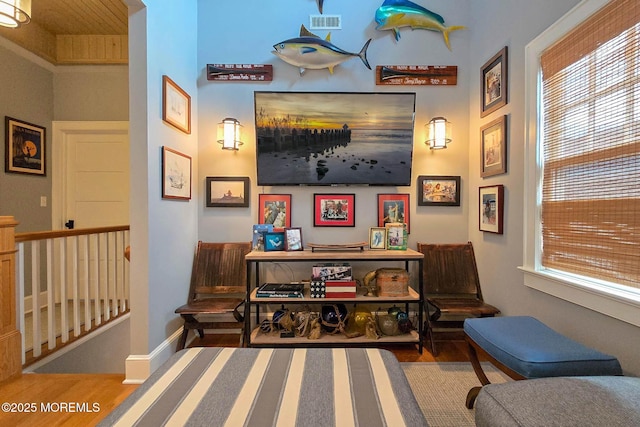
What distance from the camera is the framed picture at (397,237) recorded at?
8.39 ft

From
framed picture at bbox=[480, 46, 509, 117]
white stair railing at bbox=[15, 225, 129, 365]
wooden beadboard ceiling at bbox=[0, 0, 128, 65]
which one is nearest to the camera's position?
white stair railing at bbox=[15, 225, 129, 365]

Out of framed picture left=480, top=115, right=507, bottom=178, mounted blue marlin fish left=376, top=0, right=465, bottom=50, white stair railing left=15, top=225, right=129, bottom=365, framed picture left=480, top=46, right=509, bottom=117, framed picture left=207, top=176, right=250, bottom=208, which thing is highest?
mounted blue marlin fish left=376, top=0, right=465, bottom=50

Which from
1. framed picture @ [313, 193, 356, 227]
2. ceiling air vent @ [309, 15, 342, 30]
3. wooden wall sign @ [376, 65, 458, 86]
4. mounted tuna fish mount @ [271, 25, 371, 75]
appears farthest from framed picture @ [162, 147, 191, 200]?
wooden wall sign @ [376, 65, 458, 86]

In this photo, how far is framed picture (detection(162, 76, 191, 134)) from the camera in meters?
2.12

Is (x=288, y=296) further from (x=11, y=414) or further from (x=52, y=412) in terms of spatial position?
(x=11, y=414)

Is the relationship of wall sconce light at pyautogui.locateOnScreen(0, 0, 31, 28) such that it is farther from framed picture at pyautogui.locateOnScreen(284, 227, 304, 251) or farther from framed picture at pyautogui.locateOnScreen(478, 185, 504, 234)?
framed picture at pyautogui.locateOnScreen(478, 185, 504, 234)

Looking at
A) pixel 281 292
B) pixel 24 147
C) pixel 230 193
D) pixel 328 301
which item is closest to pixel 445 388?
pixel 328 301

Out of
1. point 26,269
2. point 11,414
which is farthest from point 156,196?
point 26,269

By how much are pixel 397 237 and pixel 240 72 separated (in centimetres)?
223

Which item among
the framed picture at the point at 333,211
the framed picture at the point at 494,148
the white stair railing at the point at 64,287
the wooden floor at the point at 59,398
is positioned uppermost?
the framed picture at the point at 494,148

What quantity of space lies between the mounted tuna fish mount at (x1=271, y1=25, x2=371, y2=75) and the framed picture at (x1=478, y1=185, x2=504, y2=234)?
5.36 ft

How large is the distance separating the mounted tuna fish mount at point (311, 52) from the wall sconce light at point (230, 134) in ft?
2.55

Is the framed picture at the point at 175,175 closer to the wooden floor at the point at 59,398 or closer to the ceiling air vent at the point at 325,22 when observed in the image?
the wooden floor at the point at 59,398

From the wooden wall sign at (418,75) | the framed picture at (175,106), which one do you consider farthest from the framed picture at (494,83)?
the framed picture at (175,106)
